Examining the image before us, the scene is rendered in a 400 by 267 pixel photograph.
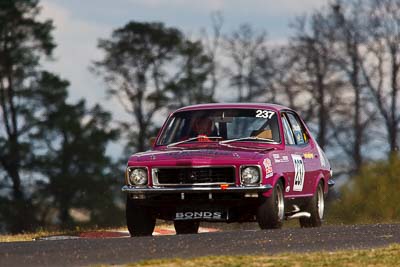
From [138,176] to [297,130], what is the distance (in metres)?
2.95

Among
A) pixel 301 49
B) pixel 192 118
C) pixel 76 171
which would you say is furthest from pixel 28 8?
pixel 192 118

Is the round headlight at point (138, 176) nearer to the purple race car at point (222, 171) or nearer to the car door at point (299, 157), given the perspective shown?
the purple race car at point (222, 171)

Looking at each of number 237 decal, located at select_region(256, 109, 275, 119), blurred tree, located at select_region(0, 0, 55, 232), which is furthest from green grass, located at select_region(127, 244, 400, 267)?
blurred tree, located at select_region(0, 0, 55, 232)

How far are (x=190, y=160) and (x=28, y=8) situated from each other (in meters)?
43.1

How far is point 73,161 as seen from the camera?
5459cm

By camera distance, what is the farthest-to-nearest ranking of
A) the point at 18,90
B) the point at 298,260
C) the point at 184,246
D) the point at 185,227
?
1. the point at 18,90
2. the point at 185,227
3. the point at 184,246
4. the point at 298,260

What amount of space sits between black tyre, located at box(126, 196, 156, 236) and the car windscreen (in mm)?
1156

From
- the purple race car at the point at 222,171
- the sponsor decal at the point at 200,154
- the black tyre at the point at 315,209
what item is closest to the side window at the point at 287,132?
the purple race car at the point at 222,171

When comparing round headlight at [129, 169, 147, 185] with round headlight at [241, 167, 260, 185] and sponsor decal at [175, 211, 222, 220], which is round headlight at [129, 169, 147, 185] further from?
round headlight at [241, 167, 260, 185]

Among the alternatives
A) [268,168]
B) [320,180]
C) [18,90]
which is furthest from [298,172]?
[18,90]

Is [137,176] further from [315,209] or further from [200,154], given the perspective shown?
[315,209]

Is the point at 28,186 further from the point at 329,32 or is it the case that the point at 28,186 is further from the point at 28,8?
the point at 329,32

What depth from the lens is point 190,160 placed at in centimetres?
1522

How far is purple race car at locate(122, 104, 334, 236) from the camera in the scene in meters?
15.3
